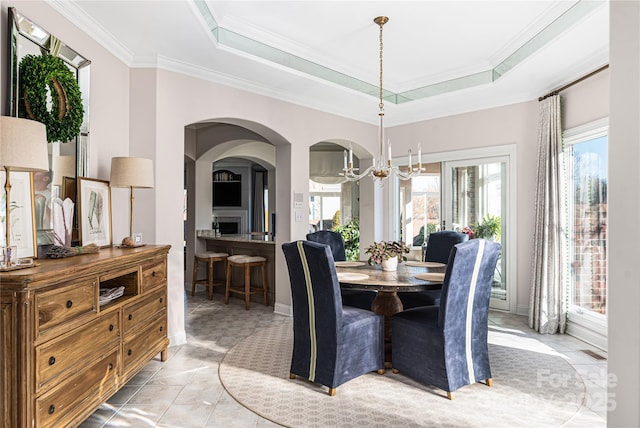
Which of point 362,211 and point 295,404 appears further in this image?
point 362,211

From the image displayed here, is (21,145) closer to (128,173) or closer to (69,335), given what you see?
(69,335)

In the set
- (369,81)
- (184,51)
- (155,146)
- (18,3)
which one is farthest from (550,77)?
(18,3)

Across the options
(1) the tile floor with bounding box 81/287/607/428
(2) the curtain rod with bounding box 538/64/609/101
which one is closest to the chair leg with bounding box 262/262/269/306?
(1) the tile floor with bounding box 81/287/607/428

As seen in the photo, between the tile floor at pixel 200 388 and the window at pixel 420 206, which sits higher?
the window at pixel 420 206

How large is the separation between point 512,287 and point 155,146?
420 centimetres

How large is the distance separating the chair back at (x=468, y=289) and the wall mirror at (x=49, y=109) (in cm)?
248

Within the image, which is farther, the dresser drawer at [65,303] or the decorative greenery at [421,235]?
the decorative greenery at [421,235]

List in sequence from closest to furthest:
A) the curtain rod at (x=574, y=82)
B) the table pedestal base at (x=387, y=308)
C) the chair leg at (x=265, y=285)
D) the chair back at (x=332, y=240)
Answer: the table pedestal base at (x=387, y=308) → the curtain rod at (x=574, y=82) → the chair back at (x=332, y=240) → the chair leg at (x=265, y=285)

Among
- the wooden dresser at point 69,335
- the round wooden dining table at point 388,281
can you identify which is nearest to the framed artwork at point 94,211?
the wooden dresser at point 69,335

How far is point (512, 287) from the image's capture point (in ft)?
15.6

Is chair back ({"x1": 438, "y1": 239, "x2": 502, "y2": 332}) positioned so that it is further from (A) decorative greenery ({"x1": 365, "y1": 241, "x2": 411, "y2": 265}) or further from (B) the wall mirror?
(B) the wall mirror

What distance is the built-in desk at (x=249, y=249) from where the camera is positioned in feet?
17.4

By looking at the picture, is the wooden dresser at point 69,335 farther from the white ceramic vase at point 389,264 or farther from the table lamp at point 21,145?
the white ceramic vase at point 389,264

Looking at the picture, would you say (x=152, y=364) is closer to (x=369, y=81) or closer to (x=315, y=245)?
(x=315, y=245)
